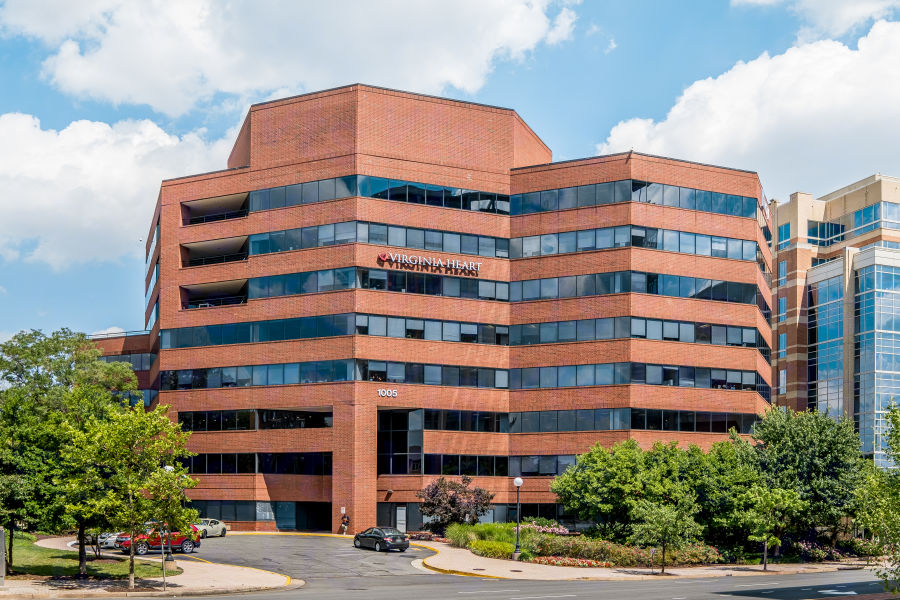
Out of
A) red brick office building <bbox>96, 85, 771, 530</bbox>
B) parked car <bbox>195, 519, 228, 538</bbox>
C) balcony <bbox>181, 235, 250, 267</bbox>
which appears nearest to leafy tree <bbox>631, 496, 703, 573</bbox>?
red brick office building <bbox>96, 85, 771, 530</bbox>

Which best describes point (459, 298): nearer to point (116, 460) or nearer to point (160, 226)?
point (160, 226)

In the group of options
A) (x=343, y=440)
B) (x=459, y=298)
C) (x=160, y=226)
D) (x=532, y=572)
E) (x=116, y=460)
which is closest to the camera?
(x=116, y=460)

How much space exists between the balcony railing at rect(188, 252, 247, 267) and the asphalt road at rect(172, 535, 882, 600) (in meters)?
26.4

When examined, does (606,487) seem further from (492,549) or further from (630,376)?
(630,376)

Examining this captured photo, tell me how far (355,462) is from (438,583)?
25.0m

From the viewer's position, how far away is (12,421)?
37281 millimetres

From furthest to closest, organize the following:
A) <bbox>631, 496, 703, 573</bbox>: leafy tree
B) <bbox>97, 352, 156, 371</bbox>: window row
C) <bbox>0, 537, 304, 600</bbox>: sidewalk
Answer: <bbox>97, 352, 156, 371</bbox>: window row
<bbox>631, 496, 703, 573</bbox>: leafy tree
<bbox>0, 537, 304, 600</bbox>: sidewalk

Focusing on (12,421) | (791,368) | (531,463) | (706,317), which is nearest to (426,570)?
(12,421)

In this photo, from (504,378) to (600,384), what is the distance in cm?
722

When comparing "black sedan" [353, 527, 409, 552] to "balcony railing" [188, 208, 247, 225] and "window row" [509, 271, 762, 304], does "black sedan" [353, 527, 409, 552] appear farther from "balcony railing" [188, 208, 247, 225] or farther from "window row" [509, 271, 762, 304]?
"balcony railing" [188, 208, 247, 225]

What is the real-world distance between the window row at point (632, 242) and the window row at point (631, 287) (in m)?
2.02

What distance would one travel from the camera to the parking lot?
41375mm

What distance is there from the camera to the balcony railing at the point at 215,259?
71.4 metres

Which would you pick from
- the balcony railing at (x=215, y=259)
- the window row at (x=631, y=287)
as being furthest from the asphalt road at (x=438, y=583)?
the balcony railing at (x=215, y=259)
